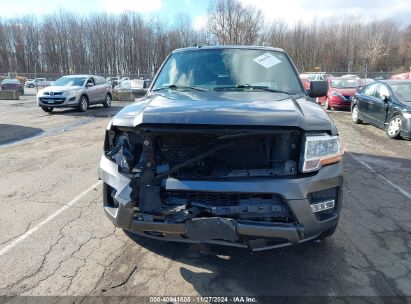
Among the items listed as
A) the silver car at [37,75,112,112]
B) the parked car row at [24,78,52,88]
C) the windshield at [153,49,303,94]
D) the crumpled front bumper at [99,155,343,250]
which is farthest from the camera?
the parked car row at [24,78,52,88]

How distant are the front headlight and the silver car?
46.7 ft

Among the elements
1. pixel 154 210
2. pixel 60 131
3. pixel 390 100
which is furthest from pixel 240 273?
pixel 60 131

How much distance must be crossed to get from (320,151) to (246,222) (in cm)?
83

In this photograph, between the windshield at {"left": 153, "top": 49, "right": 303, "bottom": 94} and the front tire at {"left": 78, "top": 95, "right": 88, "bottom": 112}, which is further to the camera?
the front tire at {"left": 78, "top": 95, "right": 88, "bottom": 112}

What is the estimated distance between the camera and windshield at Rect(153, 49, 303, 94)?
4.05 meters

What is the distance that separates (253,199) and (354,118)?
10.8 meters

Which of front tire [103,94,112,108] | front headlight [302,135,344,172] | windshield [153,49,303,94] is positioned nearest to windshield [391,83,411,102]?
windshield [153,49,303,94]

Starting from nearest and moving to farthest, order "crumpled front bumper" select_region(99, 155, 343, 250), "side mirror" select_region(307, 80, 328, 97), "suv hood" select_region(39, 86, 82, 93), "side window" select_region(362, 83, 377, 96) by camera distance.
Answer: "crumpled front bumper" select_region(99, 155, 343, 250)
"side mirror" select_region(307, 80, 328, 97)
"side window" select_region(362, 83, 377, 96)
"suv hood" select_region(39, 86, 82, 93)

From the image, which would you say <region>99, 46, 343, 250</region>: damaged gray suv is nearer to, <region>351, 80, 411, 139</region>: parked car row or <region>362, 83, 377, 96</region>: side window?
<region>351, 80, 411, 139</region>: parked car row

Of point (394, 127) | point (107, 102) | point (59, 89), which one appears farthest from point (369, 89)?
point (107, 102)

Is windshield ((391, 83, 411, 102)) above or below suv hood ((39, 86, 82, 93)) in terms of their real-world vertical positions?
above

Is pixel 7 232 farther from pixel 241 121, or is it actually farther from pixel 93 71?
pixel 93 71

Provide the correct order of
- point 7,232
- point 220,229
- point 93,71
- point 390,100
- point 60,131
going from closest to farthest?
1. point 220,229
2. point 7,232
3. point 390,100
4. point 60,131
5. point 93,71

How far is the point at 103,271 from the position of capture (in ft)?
10.2
